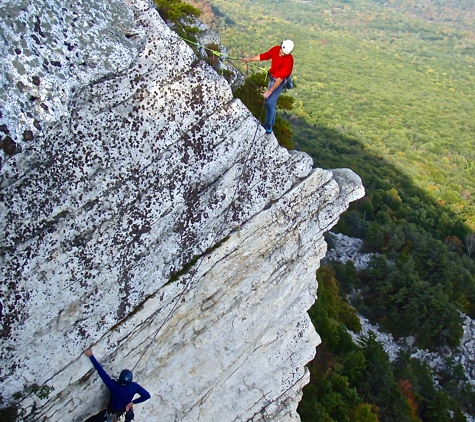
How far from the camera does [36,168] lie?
6.50m

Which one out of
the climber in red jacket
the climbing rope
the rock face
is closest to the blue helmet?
the rock face

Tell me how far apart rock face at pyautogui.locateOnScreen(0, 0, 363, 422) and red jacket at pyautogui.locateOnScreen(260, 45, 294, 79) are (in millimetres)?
1306

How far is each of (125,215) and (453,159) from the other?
94.1m

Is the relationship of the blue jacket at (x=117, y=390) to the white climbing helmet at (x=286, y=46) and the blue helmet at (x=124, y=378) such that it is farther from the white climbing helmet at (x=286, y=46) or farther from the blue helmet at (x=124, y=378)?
the white climbing helmet at (x=286, y=46)

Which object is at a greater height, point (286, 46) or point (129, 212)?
point (286, 46)

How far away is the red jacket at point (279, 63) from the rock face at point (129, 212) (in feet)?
4.29

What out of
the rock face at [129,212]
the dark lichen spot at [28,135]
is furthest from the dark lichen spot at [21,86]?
the dark lichen spot at [28,135]

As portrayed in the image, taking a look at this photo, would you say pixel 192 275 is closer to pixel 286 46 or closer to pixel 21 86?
pixel 21 86

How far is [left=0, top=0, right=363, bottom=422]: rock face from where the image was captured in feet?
21.2

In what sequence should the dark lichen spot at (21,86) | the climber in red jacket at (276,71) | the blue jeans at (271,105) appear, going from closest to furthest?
the dark lichen spot at (21,86) < the climber in red jacket at (276,71) < the blue jeans at (271,105)

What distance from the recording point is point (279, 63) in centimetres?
908

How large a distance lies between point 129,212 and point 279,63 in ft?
14.0

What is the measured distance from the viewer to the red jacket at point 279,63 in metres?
9.00

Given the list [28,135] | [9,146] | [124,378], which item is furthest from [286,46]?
[124,378]
